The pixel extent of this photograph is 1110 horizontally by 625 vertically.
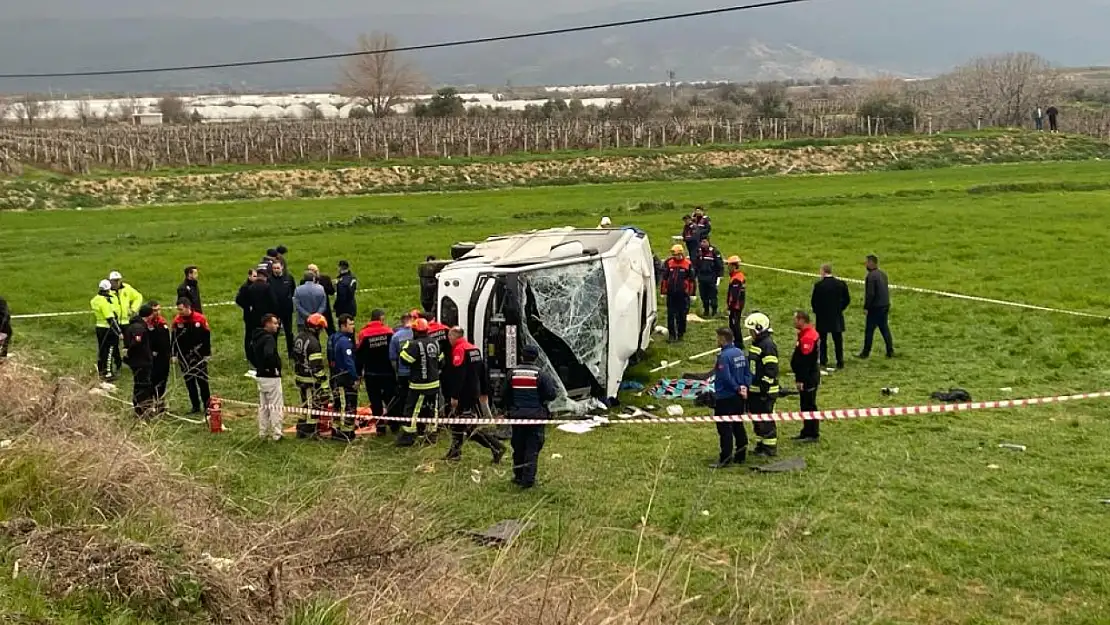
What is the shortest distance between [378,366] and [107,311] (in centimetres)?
559

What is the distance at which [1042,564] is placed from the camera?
8.72 metres

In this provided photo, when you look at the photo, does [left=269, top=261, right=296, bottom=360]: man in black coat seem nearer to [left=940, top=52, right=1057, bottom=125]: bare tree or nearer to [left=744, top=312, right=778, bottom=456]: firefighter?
[left=744, top=312, right=778, bottom=456]: firefighter

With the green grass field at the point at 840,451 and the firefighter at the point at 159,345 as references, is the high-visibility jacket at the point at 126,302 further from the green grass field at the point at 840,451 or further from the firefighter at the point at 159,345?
the firefighter at the point at 159,345

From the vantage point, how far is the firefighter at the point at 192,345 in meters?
14.9

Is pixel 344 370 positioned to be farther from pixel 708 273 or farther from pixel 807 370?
pixel 708 273

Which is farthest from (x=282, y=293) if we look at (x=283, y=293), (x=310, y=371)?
(x=310, y=371)

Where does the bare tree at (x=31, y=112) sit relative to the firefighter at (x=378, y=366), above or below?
above

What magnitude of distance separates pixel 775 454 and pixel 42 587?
8009mm

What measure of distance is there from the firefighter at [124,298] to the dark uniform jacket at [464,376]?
6.82 m

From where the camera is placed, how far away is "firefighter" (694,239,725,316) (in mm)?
20766

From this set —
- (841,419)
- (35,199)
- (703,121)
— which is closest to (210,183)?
(35,199)

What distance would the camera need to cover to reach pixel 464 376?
13125 millimetres

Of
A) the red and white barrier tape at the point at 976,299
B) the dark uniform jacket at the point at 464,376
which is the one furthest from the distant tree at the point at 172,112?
the dark uniform jacket at the point at 464,376

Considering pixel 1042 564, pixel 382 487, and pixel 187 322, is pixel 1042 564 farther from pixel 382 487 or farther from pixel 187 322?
pixel 187 322
